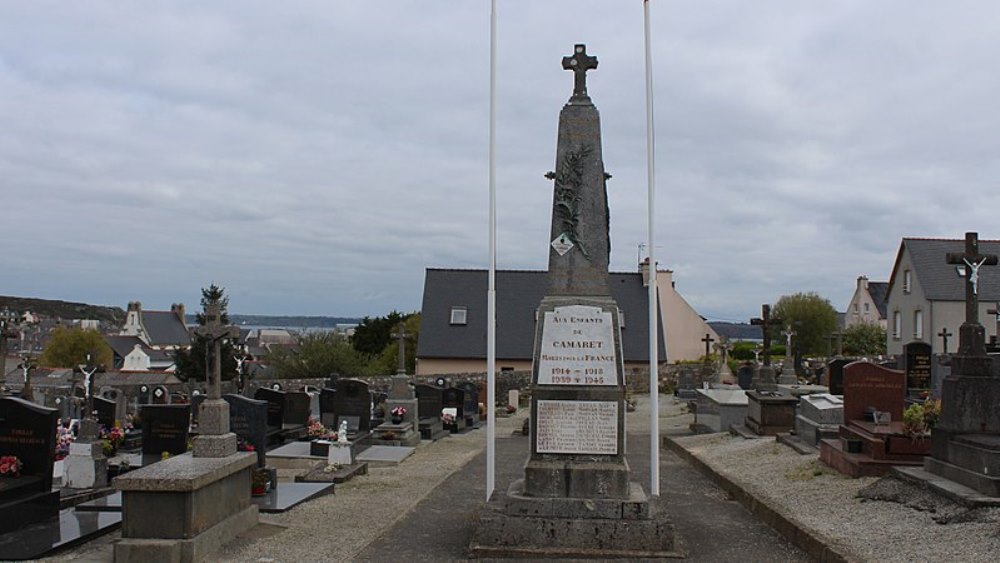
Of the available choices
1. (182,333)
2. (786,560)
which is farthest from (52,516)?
(182,333)

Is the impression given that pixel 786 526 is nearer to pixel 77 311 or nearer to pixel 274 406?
pixel 274 406

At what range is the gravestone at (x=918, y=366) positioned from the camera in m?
22.7

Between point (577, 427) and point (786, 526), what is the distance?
2299 millimetres

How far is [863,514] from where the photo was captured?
8320 millimetres

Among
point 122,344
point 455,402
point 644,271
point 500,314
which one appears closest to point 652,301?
point 455,402

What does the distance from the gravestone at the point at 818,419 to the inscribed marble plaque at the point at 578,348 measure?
6.13 metres

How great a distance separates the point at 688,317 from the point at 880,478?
40030mm

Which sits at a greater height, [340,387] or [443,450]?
[340,387]

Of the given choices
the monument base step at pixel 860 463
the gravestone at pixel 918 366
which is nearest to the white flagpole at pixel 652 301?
the monument base step at pixel 860 463

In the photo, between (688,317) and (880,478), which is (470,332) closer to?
(688,317)

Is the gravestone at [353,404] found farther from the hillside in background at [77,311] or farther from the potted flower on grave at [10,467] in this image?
the hillside in background at [77,311]

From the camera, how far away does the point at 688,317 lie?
49.2m

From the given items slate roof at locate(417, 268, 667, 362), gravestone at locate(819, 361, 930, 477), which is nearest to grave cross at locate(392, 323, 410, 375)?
gravestone at locate(819, 361, 930, 477)

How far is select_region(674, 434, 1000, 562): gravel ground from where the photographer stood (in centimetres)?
673
